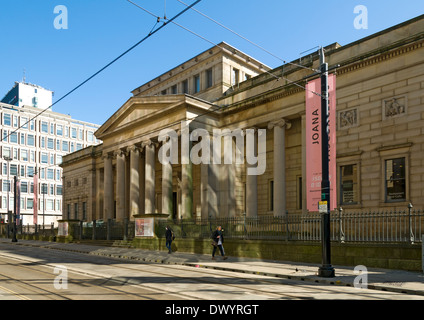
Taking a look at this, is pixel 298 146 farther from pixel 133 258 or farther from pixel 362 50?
pixel 133 258

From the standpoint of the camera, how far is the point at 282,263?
19.1 metres

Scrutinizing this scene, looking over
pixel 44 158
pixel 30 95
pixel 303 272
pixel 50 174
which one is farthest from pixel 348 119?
pixel 30 95

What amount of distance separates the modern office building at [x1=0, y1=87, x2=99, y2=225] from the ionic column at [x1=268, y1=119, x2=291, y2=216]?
2498 inches

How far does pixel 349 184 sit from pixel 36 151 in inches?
3233

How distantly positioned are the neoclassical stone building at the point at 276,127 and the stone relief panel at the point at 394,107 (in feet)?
0.18

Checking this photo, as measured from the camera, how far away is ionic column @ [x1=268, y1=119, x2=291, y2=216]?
28.2 meters

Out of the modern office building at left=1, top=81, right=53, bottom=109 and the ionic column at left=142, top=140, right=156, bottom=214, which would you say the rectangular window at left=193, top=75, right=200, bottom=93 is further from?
the modern office building at left=1, top=81, right=53, bottom=109

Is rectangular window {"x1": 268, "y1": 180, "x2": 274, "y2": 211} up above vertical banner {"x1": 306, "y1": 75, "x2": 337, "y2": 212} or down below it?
below

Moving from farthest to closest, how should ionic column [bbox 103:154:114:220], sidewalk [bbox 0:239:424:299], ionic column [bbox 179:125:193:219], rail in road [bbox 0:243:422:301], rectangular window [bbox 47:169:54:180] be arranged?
rectangular window [bbox 47:169:54:180]
ionic column [bbox 103:154:114:220]
ionic column [bbox 179:125:193:219]
sidewalk [bbox 0:239:424:299]
rail in road [bbox 0:243:422:301]

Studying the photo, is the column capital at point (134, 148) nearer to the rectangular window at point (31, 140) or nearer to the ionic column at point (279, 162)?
the ionic column at point (279, 162)

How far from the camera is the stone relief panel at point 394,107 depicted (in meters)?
21.7

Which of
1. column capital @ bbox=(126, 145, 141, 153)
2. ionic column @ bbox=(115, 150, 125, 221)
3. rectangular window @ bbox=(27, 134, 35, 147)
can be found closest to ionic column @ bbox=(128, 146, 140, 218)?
column capital @ bbox=(126, 145, 141, 153)

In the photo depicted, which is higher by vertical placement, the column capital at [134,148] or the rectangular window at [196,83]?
the rectangular window at [196,83]

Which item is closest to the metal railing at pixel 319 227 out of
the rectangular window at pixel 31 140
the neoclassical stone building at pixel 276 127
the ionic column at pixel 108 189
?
the neoclassical stone building at pixel 276 127
